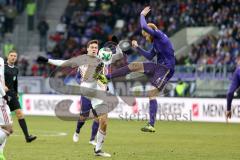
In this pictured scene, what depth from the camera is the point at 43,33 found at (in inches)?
1700

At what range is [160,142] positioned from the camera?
19.9 metres

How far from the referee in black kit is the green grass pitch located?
49 centimetres

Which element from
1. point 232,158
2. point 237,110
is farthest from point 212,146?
point 237,110

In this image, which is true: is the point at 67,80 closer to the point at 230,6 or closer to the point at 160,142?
the point at 230,6

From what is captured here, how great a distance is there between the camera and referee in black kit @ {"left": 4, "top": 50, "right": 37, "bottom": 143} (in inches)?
687

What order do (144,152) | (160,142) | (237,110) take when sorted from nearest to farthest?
(144,152)
(160,142)
(237,110)

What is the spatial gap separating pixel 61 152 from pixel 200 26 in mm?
23274

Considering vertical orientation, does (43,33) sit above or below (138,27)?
below

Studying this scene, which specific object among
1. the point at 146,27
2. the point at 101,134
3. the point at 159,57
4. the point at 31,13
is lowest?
Result: the point at 101,134

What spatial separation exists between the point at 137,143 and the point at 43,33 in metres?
24.8

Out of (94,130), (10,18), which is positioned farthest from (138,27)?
(94,130)

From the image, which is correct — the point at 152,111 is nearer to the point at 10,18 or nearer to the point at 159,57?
the point at 159,57

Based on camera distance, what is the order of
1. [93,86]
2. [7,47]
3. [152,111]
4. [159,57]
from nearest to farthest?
[93,86]
[152,111]
[159,57]
[7,47]

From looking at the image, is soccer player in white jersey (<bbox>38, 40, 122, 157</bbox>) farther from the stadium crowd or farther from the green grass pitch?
the stadium crowd
